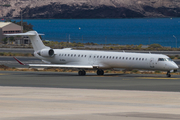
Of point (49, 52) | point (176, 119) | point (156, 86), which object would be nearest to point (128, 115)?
point (176, 119)

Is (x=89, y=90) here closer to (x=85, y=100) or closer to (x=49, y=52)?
(x=85, y=100)

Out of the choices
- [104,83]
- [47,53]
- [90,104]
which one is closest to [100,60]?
[47,53]

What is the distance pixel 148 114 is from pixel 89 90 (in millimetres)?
9543

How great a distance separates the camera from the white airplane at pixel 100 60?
36200 millimetres

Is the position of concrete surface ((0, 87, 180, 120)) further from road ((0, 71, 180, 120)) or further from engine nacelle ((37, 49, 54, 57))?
engine nacelle ((37, 49, 54, 57))

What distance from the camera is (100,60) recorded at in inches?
1540

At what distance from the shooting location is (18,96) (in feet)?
73.3

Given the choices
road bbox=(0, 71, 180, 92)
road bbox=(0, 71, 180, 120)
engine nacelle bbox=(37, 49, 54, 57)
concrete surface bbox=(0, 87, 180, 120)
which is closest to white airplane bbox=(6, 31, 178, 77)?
engine nacelle bbox=(37, 49, 54, 57)

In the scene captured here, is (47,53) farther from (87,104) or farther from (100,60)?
(87,104)

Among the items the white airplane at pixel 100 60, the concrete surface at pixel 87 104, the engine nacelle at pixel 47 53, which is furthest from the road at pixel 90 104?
the engine nacelle at pixel 47 53

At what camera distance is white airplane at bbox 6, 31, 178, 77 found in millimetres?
36200

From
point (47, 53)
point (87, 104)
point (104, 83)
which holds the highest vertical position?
point (47, 53)

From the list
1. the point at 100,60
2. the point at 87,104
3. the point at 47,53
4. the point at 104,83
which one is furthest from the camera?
the point at 47,53

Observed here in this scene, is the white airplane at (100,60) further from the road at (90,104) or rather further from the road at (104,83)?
the road at (90,104)
